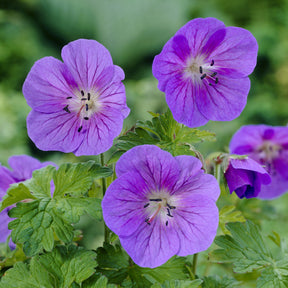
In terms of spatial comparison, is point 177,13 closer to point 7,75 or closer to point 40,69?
point 7,75

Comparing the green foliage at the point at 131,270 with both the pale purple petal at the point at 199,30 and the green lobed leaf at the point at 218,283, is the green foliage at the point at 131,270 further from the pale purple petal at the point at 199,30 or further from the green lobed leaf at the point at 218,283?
the pale purple petal at the point at 199,30

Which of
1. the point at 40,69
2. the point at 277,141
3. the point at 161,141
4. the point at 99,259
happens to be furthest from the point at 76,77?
the point at 277,141

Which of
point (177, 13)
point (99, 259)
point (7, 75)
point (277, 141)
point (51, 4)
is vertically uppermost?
point (177, 13)

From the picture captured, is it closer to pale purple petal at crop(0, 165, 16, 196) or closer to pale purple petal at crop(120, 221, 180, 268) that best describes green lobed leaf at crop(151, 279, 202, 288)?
pale purple petal at crop(120, 221, 180, 268)

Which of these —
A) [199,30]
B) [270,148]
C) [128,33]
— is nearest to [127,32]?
[128,33]

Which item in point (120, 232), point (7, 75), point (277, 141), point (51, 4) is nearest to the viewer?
point (120, 232)

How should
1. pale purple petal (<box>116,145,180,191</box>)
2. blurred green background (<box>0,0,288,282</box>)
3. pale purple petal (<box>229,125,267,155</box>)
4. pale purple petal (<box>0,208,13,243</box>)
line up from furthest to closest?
blurred green background (<box>0,0,288,282</box>) < pale purple petal (<box>229,125,267,155</box>) < pale purple petal (<box>0,208,13,243</box>) < pale purple petal (<box>116,145,180,191</box>)

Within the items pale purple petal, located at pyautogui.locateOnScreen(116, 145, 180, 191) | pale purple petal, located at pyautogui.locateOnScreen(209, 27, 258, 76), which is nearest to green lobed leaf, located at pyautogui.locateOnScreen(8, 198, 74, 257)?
pale purple petal, located at pyautogui.locateOnScreen(116, 145, 180, 191)
